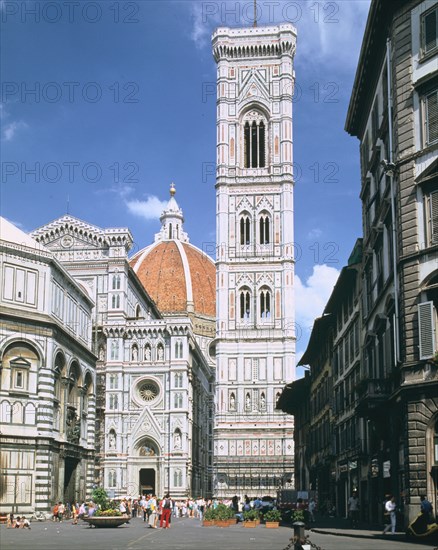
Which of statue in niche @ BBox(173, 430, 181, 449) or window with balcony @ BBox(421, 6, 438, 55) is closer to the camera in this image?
window with balcony @ BBox(421, 6, 438, 55)

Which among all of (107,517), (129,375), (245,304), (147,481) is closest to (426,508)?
(107,517)

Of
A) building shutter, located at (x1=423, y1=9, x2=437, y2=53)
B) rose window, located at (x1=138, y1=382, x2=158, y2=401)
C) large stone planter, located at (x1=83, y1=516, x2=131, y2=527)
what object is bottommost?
large stone planter, located at (x1=83, y1=516, x2=131, y2=527)

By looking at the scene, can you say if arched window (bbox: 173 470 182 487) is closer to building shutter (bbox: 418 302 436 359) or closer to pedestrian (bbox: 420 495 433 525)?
pedestrian (bbox: 420 495 433 525)

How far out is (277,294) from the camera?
10319 centimetres

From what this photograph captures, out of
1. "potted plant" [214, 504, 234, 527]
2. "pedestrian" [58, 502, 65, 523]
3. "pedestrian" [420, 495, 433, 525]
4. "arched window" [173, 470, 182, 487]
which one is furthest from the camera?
"arched window" [173, 470, 182, 487]

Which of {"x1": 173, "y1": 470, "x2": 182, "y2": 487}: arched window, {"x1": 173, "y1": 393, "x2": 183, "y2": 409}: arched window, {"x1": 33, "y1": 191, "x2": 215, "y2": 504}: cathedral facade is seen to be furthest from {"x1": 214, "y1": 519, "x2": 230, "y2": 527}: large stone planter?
{"x1": 173, "y1": 393, "x2": 183, "y2": 409}: arched window

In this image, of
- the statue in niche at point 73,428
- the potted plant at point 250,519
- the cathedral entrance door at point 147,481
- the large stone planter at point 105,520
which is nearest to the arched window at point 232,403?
the cathedral entrance door at point 147,481

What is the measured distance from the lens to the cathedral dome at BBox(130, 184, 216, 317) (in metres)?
159

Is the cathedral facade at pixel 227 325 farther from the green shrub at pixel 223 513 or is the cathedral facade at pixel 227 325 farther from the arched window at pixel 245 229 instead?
the green shrub at pixel 223 513

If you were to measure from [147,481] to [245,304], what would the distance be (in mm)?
22611

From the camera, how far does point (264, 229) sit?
10588 centimetres

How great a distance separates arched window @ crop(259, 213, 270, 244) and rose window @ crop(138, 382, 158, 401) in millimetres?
21142

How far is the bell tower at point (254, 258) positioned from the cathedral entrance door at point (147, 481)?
6.95 m

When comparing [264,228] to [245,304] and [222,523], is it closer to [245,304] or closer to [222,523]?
[245,304]
